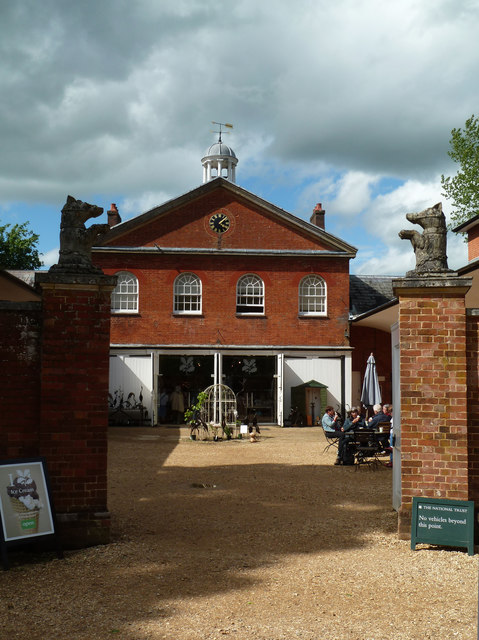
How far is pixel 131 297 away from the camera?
23938 millimetres

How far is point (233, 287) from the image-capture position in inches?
954

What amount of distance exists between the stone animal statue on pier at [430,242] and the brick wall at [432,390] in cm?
18

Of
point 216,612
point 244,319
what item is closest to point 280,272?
point 244,319

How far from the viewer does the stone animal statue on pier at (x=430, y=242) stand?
691cm

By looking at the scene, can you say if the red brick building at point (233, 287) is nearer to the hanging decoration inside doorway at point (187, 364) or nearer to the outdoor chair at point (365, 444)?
the hanging decoration inside doorway at point (187, 364)

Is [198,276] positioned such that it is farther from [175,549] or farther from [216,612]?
[216,612]

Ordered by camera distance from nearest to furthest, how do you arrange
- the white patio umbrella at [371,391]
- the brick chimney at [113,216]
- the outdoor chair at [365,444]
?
the outdoor chair at [365,444] < the white patio umbrella at [371,391] < the brick chimney at [113,216]

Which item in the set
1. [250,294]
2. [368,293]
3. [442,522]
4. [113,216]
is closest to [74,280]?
[442,522]

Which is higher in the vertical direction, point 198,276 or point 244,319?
point 198,276

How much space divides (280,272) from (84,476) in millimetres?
18485

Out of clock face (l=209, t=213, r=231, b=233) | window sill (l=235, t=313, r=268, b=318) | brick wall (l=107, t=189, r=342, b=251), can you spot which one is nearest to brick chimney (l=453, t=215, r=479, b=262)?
brick wall (l=107, t=189, r=342, b=251)

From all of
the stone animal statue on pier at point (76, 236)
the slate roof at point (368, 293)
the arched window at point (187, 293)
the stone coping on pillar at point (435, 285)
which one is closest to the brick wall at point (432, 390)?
the stone coping on pillar at point (435, 285)

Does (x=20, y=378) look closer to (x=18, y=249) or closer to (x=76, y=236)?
(x=76, y=236)

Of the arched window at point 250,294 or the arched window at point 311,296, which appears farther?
the arched window at point 311,296
